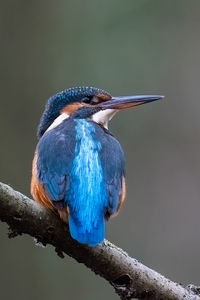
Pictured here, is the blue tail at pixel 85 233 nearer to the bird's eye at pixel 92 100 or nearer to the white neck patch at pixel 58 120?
the white neck patch at pixel 58 120

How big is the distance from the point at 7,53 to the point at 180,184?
6.99ft

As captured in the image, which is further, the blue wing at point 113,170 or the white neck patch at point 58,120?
the white neck patch at point 58,120

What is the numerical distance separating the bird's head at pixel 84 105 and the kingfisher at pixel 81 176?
3.9 inches

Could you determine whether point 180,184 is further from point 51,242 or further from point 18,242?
point 51,242

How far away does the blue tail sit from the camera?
272cm

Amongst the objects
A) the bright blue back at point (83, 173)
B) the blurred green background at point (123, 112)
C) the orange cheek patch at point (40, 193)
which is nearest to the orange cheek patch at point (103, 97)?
the bright blue back at point (83, 173)

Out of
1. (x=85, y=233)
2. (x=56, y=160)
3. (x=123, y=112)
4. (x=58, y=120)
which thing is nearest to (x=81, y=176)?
(x=56, y=160)

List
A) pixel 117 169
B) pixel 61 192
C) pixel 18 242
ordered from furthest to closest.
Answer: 1. pixel 18 242
2. pixel 117 169
3. pixel 61 192

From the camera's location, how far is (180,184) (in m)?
6.60

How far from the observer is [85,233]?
2.74 metres

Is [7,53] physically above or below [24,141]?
above

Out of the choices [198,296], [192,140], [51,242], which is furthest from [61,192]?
[192,140]

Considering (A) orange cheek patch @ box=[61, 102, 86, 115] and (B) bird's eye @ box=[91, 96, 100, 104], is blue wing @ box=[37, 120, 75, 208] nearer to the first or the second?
(A) orange cheek patch @ box=[61, 102, 86, 115]

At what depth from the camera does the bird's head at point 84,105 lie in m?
3.63
